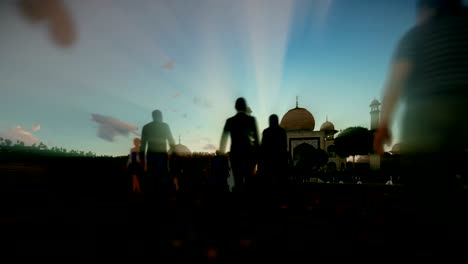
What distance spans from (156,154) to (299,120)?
42332mm

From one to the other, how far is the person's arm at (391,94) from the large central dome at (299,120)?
43554 mm

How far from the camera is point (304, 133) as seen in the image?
145ft

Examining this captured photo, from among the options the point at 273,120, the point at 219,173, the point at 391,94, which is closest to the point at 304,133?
the point at 219,173

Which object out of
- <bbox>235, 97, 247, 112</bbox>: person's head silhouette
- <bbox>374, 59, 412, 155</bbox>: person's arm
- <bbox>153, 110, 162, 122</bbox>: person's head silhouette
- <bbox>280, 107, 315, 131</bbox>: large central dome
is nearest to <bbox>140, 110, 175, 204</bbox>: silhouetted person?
<bbox>153, 110, 162, 122</bbox>: person's head silhouette

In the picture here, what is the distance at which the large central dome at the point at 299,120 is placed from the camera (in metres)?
46.2

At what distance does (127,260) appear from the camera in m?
2.53

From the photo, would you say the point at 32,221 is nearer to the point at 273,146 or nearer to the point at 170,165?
the point at 170,165

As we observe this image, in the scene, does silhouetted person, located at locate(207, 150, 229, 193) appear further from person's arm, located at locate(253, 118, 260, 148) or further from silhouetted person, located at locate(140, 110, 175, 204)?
person's arm, located at locate(253, 118, 260, 148)

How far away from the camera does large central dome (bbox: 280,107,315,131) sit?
4622cm

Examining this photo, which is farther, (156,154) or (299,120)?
(299,120)

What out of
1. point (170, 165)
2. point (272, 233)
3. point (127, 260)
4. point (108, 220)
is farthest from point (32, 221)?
point (272, 233)

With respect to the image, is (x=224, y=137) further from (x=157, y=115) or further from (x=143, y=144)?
(x=143, y=144)

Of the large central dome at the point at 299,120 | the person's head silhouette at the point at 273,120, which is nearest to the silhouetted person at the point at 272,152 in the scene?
the person's head silhouette at the point at 273,120

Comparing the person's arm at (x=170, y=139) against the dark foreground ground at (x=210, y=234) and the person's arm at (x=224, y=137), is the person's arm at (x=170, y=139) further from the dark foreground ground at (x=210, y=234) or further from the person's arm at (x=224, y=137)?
the dark foreground ground at (x=210, y=234)
